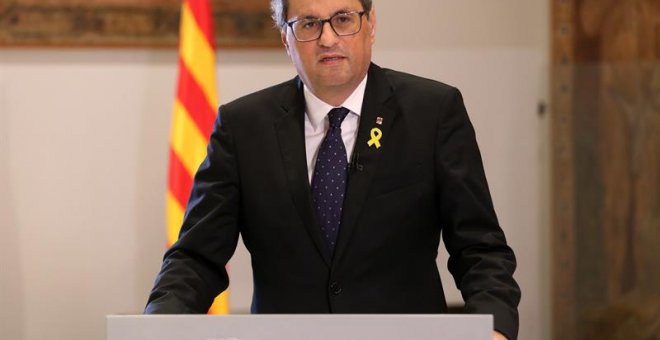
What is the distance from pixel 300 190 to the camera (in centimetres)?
217

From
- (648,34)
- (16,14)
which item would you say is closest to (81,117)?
(16,14)

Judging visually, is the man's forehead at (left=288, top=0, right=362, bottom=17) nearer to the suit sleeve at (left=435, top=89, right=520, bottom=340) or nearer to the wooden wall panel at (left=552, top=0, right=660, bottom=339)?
the suit sleeve at (left=435, top=89, right=520, bottom=340)

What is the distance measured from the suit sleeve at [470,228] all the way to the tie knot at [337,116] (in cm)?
21

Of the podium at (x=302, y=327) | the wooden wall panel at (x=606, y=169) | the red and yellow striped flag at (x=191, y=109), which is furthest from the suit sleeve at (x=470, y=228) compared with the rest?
the wooden wall panel at (x=606, y=169)

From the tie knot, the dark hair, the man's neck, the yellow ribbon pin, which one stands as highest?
the dark hair

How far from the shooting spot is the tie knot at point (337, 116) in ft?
7.26

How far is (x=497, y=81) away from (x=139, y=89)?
155 centimetres

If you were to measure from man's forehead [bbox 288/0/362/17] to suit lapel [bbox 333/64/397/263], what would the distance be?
0.66ft

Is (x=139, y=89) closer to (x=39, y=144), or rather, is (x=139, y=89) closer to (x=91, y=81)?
(x=91, y=81)

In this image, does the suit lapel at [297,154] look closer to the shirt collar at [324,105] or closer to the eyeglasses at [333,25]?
the shirt collar at [324,105]

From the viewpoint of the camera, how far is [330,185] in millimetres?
2174

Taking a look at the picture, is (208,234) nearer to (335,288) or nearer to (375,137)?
(335,288)

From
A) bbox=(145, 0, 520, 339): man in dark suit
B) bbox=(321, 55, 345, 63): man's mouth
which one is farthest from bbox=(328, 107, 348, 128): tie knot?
bbox=(321, 55, 345, 63): man's mouth

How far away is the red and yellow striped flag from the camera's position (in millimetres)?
3834
